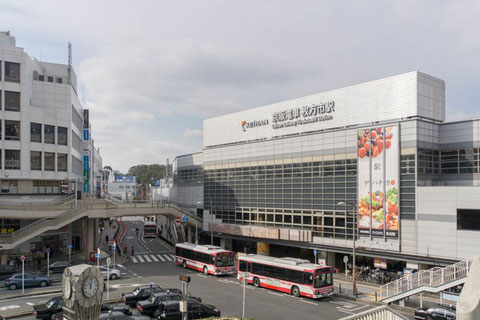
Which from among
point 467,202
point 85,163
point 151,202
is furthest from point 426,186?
point 85,163

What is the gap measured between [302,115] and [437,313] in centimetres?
2916

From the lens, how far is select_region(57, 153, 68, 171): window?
56.0 meters

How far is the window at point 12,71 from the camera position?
5125 centimetres

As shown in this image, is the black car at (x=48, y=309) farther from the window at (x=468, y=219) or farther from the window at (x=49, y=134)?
the window at (x=468, y=219)

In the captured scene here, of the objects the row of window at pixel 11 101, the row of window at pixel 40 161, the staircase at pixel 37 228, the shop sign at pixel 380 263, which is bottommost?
the shop sign at pixel 380 263

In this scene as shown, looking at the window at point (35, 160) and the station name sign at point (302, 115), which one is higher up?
the station name sign at point (302, 115)

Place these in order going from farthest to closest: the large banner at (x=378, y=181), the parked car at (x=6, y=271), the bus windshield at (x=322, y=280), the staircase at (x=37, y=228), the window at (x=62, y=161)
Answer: the window at (x=62, y=161), the staircase at (x=37, y=228), the parked car at (x=6, y=271), the large banner at (x=378, y=181), the bus windshield at (x=322, y=280)

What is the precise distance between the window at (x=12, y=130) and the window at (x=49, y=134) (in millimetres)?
3429

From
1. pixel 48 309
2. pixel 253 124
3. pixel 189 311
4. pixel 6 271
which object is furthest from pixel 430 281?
pixel 6 271

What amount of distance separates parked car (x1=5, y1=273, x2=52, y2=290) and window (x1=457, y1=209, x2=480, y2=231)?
38.7 m

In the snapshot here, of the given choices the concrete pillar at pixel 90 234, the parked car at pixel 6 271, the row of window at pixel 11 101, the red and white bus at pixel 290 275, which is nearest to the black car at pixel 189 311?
the red and white bus at pixel 290 275

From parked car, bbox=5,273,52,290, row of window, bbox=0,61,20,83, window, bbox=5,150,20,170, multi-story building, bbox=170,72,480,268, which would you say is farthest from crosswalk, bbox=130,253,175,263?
row of window, bbox=0,61,20,83

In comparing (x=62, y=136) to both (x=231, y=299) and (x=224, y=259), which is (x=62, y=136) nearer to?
(x=224, y=259)

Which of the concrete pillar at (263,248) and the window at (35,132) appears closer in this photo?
the window at (35,132)
